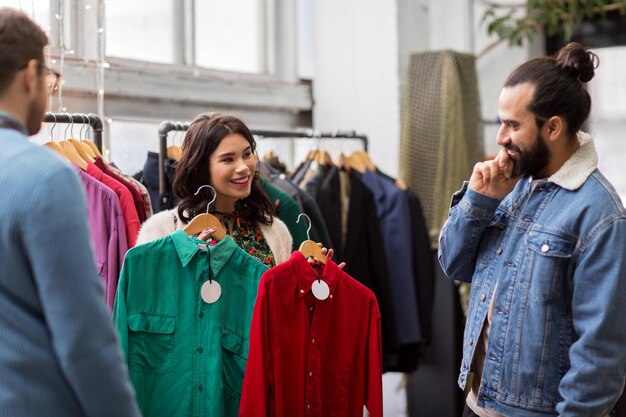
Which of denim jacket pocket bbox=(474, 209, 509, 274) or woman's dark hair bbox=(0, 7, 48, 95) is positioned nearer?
woman's dark hair bbox=(0, 7, 48, 95)

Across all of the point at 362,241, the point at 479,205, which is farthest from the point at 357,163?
the point at 479,205

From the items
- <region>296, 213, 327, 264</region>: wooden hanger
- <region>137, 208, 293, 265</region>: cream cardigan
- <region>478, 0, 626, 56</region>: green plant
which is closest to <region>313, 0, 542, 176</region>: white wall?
<region>478, 0, 626, 56</region>: green plant

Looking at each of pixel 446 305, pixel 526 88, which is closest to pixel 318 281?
pixel 526 88

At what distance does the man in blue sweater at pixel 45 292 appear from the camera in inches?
59.1

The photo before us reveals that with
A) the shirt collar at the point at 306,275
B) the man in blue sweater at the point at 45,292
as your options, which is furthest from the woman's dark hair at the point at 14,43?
the shirt collar at the point at 306,275

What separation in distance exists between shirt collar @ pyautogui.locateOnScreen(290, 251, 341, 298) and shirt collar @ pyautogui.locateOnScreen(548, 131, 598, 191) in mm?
626

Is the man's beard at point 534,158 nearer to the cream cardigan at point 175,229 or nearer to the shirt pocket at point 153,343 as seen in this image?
the cream cardigan at point 175,229

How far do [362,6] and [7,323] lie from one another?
11.4 feet

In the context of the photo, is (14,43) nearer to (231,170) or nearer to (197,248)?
(197,248)

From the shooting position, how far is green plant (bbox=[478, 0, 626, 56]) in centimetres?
482

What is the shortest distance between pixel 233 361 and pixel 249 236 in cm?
39

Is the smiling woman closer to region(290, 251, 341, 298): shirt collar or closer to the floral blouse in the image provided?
the floral blouse

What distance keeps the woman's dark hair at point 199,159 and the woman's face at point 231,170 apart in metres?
0.02

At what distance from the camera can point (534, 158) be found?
2.24 metres
